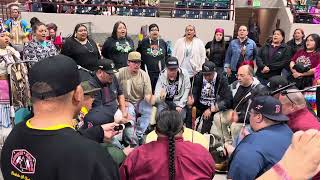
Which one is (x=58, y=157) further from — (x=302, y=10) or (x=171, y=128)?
(x=302, y=10)

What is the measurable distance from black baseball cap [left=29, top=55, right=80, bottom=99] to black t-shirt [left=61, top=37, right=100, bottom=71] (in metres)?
4.11

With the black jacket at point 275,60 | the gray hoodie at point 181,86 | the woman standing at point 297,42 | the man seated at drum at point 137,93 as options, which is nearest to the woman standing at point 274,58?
the black jacket at point 275,60

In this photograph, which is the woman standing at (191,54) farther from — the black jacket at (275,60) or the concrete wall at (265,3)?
the concrete wall at (265,3)

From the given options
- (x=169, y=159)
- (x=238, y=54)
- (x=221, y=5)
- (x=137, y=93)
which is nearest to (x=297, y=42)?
(x=238, y=54)

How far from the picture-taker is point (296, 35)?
7.05 m

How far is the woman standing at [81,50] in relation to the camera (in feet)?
18.8

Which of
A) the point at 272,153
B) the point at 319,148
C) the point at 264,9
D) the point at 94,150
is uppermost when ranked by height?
the point at 264,9

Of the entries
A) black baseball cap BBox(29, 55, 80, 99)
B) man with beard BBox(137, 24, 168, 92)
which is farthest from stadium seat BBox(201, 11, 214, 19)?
black baseball cap BBox(29, 55, 80, 99)

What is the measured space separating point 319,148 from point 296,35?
6278 millimetres

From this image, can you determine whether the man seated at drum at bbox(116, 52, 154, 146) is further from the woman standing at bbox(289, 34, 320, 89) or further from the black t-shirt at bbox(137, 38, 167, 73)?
the woman standing at bbox(289, 34, 320, 89)

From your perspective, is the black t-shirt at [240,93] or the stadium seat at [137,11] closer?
the black t-shirt at [240,93]

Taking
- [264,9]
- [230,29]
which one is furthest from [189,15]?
[264,9]

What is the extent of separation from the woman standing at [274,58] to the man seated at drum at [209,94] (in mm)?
1379

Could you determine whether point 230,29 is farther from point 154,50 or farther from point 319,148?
point 319,148
